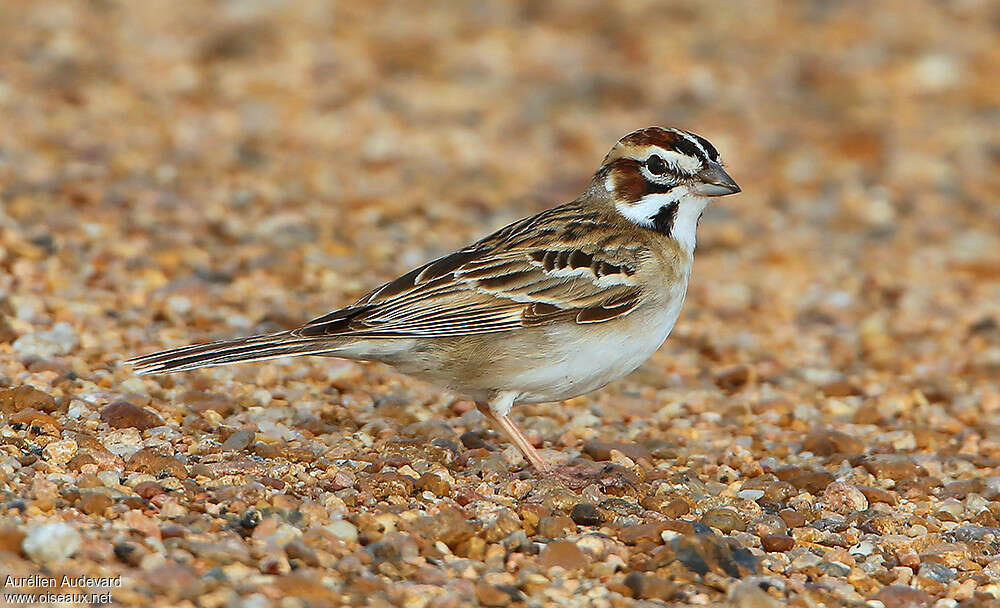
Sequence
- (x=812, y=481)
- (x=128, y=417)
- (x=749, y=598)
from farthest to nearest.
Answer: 1. (x=812, y=481)
2. (x=128, y=417)
3. (x=749, y=598)

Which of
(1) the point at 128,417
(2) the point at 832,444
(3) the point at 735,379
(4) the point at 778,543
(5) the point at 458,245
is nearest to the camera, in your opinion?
(4) the point at 778,543

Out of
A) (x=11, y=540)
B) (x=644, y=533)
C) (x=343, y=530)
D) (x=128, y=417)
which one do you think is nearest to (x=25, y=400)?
(x=128, y=417)

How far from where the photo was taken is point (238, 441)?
6387 millimetres

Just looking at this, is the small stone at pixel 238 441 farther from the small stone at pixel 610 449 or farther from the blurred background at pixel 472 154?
the small stone at pixel 610 449

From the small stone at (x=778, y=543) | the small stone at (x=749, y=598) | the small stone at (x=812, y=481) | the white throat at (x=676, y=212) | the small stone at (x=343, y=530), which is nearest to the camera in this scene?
the small stone at (x=749, y=598)

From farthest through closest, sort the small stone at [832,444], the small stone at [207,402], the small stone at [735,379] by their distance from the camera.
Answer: the small stone at [735,379] < the small stone at [832,444] < the small stone at [207,402]

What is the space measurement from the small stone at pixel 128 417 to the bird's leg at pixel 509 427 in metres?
1.59

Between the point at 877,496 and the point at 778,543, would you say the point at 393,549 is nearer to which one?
the point at 778,543

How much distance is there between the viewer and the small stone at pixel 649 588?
201 inches

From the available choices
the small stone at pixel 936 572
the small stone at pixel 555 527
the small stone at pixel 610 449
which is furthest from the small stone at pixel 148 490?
the small stone at pixel 936 572

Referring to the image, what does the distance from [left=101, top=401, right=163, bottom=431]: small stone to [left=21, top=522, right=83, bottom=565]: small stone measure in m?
1.54

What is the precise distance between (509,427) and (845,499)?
5.28 ft

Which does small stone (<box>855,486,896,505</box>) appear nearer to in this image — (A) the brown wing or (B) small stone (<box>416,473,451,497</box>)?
(A) the brown wing

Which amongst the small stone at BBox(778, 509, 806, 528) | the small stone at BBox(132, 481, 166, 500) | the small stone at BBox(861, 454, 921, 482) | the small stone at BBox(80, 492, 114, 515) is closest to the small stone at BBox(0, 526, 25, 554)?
the small stone at BBox(80, 492, 114, 515)
